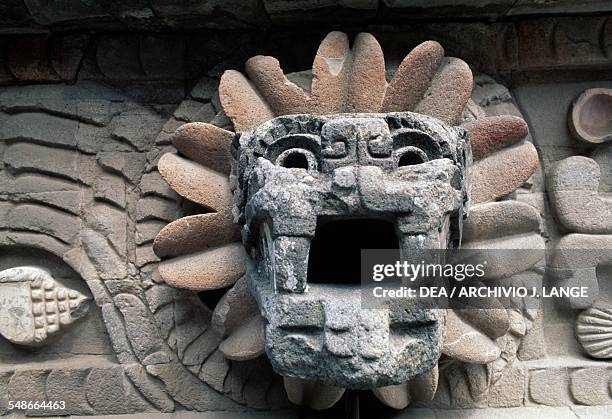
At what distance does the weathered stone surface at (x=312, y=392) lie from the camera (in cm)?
163

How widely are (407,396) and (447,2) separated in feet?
4.51

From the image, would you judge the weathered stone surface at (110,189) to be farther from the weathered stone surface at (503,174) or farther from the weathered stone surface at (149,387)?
the weathered stone surface at (503,174)

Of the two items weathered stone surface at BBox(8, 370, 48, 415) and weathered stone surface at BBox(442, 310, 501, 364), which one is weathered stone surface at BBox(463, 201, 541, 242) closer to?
weathered stone surface at BBox(442, 310, 501, 364)

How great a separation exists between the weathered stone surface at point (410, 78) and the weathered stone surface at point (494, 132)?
230 millimetres

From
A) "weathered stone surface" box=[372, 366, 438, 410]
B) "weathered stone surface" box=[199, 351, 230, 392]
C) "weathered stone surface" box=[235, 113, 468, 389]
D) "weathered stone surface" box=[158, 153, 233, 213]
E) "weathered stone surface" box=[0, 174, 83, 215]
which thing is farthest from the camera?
"weathered stone surface" box=[0, 174, 83, 215]

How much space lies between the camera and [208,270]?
1.67 meters

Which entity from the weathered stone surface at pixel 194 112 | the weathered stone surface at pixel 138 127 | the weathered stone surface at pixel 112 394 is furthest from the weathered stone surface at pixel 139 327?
the weathered stone surface at pixel 194 112

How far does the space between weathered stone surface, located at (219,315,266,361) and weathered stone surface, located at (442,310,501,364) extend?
591 mm

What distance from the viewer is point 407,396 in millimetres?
1679

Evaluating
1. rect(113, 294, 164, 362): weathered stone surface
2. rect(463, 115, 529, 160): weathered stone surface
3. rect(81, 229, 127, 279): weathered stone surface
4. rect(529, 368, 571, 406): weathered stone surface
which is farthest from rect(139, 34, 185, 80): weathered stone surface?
rect(529, 368, 571, 406): weathered stone surface

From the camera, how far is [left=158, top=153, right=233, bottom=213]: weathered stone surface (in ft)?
5.60

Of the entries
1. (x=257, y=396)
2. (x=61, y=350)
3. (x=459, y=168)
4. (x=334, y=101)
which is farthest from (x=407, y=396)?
(x=61, y=350)

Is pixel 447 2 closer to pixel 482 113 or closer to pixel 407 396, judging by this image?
pixel 482 113

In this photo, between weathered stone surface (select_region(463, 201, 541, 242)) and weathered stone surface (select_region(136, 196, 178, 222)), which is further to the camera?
weathered stone surface (select_region(136, 196, 178, 222))
